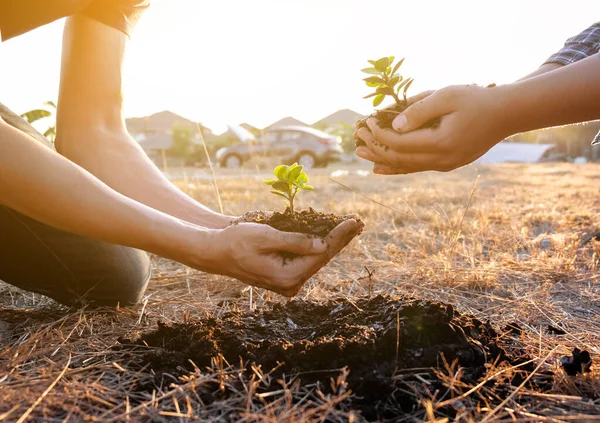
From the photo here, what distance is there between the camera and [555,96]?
4.45 ft

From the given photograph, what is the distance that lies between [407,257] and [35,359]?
75.1 inches

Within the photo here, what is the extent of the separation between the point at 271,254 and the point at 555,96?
954mm

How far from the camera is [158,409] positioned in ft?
3.56

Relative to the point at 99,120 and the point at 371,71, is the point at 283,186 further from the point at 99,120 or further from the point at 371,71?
the point at 99,120

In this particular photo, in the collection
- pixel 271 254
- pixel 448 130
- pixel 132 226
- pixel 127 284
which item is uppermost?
pixel 448 130

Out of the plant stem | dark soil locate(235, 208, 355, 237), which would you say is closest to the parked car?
the plant stem

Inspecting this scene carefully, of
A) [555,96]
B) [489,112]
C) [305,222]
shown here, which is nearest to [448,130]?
[489,112]

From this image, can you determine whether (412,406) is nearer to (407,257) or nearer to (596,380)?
(596,380)

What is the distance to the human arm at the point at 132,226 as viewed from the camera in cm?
126

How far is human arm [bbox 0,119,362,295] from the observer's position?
4.13ft

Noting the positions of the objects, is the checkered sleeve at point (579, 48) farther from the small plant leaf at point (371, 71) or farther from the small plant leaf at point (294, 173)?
the small plant leaf at point (294, 173)

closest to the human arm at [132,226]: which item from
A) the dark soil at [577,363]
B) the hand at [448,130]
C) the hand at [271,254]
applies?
the hand at [271,254]

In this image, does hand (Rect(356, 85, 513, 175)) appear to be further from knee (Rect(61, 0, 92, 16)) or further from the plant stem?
knee (Rect(61, 0, 92, 16))

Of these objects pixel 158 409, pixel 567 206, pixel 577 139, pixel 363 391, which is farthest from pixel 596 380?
pixel 577 139
